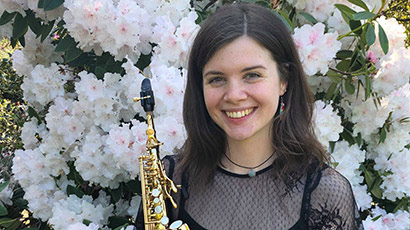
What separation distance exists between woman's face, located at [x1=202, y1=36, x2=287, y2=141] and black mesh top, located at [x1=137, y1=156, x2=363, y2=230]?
0.74ft

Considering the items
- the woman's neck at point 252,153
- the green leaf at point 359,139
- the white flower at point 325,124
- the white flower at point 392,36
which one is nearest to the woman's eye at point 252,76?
the woman's neck at point 252,153

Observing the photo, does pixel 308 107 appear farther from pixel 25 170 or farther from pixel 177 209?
pixel 25 170

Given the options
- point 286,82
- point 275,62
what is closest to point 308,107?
point 286,82

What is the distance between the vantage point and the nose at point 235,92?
138 cm

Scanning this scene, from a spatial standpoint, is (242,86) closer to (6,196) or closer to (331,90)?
A: (331,90)

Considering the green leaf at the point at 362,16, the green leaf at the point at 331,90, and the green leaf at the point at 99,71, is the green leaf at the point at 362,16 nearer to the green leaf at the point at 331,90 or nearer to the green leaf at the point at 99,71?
the green leaf at the point at 331,90

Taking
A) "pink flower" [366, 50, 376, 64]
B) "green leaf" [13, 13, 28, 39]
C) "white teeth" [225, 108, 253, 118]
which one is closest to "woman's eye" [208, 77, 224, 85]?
"white teeth" [225, 108, 253, 118]

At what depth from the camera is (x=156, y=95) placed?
6.03 feet

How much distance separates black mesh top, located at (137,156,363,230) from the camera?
1509 millimetres

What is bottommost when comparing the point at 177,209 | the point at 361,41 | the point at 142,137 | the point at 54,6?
the point at 177,209

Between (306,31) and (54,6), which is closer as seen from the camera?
(306,31)

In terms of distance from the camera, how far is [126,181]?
1994 millimetres

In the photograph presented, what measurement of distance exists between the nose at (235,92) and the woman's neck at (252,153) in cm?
24

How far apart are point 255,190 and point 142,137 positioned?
1.66 feet
